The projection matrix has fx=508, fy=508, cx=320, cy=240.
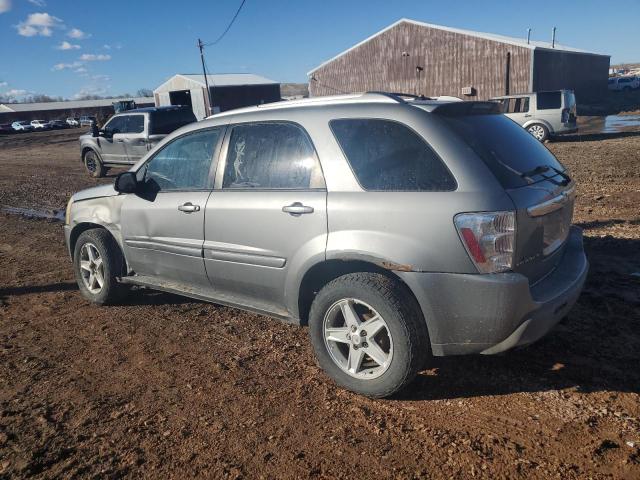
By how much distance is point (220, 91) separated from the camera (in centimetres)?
4700

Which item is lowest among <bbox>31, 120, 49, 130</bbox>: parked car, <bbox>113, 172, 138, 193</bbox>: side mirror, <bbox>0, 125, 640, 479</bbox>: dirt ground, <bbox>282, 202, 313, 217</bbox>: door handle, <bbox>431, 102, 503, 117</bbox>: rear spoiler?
<bbox>0, 125, 640, 479</bbox>: dirt ground

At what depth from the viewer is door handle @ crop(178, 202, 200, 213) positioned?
394 cm

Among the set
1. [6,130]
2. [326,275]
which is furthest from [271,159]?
[6,130]

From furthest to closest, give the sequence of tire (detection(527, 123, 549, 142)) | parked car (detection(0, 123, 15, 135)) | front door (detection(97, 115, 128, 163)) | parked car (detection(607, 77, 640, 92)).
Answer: parked car (detection(0, 123, 15, 135)), parked car (detection(607, 77, 640, 92)), tire (detection(527, 123, 549, 142)), front door (detection(97, 115, 128, 163))

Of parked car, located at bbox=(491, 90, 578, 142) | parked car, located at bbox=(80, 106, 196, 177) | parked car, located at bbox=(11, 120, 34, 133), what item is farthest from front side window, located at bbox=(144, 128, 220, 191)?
parked car, located at bbox=(11, 120, 34, 133)

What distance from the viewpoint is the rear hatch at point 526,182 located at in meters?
2.80

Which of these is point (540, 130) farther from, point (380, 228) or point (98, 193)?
point (380, 228)

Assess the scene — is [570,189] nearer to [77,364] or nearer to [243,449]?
[243,449]

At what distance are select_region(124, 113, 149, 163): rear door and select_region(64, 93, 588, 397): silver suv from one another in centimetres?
968

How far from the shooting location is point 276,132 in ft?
11.9

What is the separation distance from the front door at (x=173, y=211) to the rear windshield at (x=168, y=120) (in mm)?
9168

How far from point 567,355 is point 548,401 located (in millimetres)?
615

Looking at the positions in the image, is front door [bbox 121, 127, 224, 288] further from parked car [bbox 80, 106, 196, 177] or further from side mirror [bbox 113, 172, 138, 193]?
parked car [bbox 80, 106, 196, 177]

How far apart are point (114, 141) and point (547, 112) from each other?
13749mm
